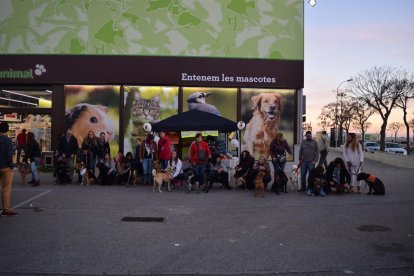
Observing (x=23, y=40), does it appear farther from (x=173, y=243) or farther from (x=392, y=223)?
(x=392, y=223)

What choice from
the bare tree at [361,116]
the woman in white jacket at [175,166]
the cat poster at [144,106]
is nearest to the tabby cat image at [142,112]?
the cat poster at [144,106]

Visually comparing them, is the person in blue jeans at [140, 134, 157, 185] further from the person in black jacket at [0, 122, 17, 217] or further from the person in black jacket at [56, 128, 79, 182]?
the person in black jacket at [0, 122, 17, 217]

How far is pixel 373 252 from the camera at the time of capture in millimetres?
6539

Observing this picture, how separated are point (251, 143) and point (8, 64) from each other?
1135 cm

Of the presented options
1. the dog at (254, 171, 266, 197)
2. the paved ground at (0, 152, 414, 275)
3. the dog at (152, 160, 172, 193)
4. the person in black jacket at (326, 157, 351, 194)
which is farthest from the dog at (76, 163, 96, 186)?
the person in black jacket at (326, 157, 351, 194)

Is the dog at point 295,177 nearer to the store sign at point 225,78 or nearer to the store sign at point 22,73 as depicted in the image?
the store sign at point 225,78

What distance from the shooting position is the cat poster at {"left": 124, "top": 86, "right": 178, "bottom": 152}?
63.6ft

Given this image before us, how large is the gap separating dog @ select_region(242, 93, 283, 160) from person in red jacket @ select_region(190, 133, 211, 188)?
21.1 feet

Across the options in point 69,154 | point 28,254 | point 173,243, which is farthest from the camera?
point 69,154

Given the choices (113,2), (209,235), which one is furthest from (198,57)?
(209,235)

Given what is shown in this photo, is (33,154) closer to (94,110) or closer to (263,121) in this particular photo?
(94,110)

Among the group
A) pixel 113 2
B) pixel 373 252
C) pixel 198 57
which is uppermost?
pixel 113 2

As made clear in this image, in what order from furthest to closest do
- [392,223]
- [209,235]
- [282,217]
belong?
[282,217] → [392,223] → [209,235]

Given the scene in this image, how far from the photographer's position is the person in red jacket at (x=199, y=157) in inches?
524
